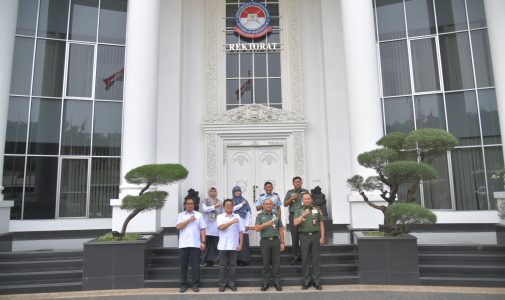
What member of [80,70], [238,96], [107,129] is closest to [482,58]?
[238,96]

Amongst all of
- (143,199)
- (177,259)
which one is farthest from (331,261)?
(143,199)

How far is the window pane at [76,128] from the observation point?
33.9 ft

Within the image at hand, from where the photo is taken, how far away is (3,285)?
5789 millimetres

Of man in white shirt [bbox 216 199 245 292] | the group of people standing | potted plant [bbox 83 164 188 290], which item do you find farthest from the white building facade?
man in white shirt [bbox 216 199 245 292]

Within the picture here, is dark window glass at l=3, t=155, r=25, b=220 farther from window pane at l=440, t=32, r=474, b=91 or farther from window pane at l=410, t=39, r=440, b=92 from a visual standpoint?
window pane at l=440, t=32, r=474, b=91

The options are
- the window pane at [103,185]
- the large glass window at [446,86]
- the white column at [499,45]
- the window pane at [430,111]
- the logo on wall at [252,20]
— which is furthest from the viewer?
the logo on wall at [252,20]

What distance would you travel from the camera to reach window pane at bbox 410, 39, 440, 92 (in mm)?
10586

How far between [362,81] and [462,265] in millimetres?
4386

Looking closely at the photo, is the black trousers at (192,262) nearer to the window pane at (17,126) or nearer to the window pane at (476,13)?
the window pane at (17,126)

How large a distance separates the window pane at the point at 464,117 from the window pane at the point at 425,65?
2.04ft

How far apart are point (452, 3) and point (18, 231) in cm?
1373

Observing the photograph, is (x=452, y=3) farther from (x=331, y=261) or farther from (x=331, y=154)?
(x=331, y=261)

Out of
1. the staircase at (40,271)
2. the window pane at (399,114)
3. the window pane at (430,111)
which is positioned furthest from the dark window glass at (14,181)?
the window pane at (430,111)

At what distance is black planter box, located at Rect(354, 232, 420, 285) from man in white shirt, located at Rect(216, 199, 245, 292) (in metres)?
2.09
